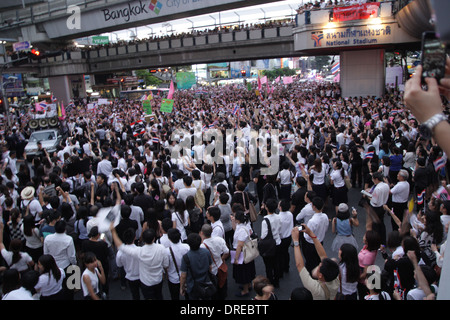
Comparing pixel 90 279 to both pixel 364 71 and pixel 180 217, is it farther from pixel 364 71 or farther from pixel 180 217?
pixel 364 71

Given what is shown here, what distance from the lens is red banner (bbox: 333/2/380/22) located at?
66.4 feet

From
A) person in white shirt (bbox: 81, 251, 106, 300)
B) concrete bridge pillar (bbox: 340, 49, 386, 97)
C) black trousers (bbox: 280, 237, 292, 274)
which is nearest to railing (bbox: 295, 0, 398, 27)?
concrete bridge pillar (bbox: 340, 49, 386, 97)

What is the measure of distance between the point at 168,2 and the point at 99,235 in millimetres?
24451

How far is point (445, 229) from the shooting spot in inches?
185

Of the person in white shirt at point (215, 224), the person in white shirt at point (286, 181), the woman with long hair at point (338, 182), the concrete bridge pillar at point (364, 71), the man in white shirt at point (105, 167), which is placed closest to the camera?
the person in white shirt at point (215, 224)

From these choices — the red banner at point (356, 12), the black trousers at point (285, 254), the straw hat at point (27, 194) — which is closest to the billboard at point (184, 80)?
the red banner at point (356, 12)

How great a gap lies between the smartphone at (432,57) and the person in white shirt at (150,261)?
12.1ft

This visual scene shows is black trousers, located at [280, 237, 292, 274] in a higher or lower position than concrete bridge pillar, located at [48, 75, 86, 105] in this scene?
lower

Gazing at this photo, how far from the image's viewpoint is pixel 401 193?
652 cm

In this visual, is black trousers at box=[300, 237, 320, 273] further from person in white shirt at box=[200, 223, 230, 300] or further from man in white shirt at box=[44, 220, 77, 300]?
man in white shirt at box=[44, 220, 77, 300]

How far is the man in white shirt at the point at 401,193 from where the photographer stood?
6398 millimetres

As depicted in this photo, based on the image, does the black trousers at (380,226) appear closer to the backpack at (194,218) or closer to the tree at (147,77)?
the backpack at (194,218)

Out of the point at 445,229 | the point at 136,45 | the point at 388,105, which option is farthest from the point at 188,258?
the point at 136,45

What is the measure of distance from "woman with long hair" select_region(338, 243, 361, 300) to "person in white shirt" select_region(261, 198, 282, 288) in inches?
59.8
